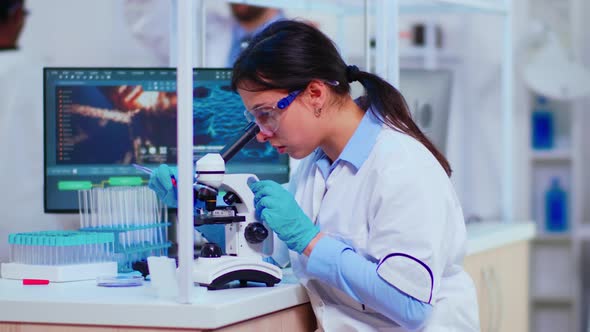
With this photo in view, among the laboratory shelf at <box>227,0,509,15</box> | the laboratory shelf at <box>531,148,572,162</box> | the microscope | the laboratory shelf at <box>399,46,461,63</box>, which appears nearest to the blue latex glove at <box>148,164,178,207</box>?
the microscope

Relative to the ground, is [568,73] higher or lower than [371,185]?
higher

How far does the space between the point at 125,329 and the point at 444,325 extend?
0.67 meters

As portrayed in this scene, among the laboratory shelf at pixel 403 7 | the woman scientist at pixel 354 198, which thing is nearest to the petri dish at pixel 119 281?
the woman scientist at pixel 354 198

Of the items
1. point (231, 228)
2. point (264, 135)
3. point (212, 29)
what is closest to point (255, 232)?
point (231, 228)

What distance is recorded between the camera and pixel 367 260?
176 cm

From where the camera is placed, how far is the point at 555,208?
13.8ft

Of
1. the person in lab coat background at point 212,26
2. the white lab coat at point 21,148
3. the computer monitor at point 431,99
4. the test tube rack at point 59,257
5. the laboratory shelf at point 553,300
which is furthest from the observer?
the laboratory shelf at point 553,300

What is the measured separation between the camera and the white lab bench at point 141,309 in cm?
161

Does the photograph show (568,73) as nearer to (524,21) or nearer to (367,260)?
(524,21)

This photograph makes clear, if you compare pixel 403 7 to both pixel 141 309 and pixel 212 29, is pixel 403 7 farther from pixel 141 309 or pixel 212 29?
pixel 141 309

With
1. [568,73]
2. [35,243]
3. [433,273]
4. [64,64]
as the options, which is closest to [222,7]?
[64,64]

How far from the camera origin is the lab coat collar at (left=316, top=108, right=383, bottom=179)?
1852 millimetres

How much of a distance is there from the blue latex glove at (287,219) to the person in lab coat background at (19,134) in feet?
3.03

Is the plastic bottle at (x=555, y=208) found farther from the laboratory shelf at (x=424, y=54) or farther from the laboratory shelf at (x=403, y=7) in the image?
the laboratory shelf at (x=403, y=7)
